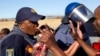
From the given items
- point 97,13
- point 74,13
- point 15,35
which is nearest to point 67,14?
point 74,13

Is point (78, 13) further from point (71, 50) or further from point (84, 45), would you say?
point (84, 45)

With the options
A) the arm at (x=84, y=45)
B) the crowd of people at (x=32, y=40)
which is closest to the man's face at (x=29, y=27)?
the crowd of people at (x=32, y=40)

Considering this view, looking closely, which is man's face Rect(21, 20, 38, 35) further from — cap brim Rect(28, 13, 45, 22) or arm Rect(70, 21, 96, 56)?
arm Rect(70, 21, 96, 56)

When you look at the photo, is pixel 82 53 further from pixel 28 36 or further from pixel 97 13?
pixel 97 13

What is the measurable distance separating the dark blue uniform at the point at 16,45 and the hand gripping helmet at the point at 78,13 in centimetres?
85

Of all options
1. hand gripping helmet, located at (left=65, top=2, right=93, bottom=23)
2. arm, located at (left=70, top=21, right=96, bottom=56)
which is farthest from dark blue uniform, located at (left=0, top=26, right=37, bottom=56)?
hand gripping helmet, located at (left=65, top=2, right=93, bottom=23)

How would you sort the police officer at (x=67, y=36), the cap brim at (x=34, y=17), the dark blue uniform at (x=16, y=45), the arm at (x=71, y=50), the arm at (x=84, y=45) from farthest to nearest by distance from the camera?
1. the police officer at (x=67, y=36)
2. the cap brim at (x=34, y=17)
3. the arm at (x=71, y=50)
4. the dark blue uniform at (x=16, y=45)
5. the arm at (x=84, y=45)

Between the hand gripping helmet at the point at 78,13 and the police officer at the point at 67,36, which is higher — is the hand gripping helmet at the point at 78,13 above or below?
above

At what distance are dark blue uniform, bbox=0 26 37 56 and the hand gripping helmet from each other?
0.85 meters

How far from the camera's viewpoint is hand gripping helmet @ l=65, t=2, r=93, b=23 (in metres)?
5.57

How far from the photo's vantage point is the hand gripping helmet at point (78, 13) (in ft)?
18.3

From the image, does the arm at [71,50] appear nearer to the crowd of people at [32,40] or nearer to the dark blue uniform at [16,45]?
the crowd of people at [32,40]

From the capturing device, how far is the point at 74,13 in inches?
225

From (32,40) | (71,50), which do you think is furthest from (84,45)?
(32,40)
